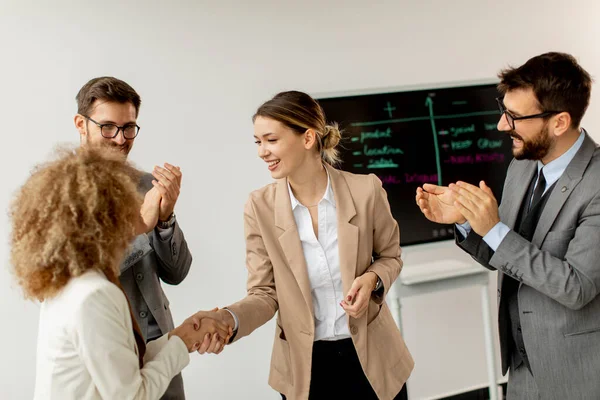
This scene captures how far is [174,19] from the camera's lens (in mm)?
3053

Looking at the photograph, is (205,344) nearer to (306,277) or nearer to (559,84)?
(306,277)

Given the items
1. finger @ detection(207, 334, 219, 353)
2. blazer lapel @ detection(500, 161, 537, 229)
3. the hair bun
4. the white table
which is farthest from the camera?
Answer: the white table

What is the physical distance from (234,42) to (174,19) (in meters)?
0.35

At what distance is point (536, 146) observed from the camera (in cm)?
190

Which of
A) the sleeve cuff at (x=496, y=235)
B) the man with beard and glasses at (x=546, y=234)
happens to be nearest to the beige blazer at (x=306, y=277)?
the man with beard and glasses at (x=546, y=234)

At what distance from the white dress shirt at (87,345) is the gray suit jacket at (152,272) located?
0.55 metres

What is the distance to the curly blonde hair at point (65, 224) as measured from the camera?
4.12 ft

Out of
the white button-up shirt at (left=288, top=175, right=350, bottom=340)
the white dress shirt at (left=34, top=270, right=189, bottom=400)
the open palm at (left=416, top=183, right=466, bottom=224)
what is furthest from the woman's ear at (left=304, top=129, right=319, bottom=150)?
the white dress shirt at (left=34, top=270, right=189, bottom=400)

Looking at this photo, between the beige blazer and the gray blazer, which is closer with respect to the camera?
the gray blazer

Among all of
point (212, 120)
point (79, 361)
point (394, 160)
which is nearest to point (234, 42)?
point (212, 120)

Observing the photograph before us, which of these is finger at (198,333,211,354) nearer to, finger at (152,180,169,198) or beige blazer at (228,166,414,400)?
beige blazer at (228,166,414,400)

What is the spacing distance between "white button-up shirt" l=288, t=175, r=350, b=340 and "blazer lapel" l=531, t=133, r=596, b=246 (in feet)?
2.19

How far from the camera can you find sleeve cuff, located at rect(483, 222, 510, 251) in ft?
5.87

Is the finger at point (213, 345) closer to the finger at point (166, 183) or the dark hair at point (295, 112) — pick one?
the finger at point (166, 183)
